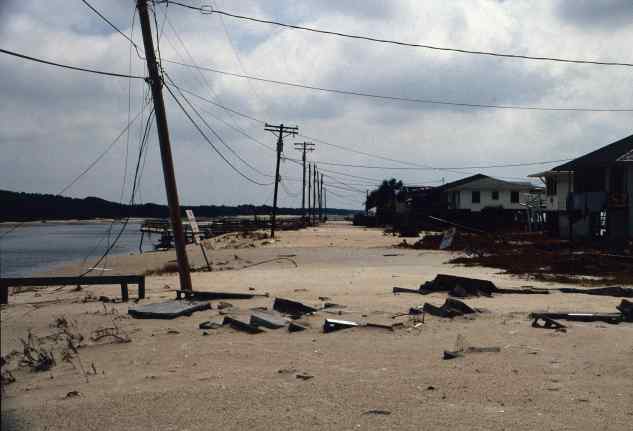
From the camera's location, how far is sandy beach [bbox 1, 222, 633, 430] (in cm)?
621

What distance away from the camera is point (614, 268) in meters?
21.8

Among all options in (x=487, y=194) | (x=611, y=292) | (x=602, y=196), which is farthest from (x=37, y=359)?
(x=487, y=194)

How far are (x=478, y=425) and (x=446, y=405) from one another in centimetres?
57

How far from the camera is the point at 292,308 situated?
1185 cm

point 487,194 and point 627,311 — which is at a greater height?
point 487,194

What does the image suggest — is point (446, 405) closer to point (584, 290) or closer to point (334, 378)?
point (334, 378)

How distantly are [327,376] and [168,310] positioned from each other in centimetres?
459

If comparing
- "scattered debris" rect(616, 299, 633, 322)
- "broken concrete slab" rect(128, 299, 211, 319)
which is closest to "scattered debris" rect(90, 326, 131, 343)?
"broken concrete slab" rect(128, 299, 211, 319)

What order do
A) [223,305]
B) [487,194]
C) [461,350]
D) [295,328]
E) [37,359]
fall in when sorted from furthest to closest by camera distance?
[487,194]
[223,305]
[295,328]
[461,350]
[37,359]

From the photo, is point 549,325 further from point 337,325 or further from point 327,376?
point 327,376

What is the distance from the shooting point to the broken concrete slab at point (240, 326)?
32.9 feet

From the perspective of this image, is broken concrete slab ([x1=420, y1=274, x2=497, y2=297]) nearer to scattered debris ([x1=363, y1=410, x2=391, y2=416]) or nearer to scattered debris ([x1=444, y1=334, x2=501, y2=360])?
scattered debris ([x1=444, y1=334, x2=501, y2=360])

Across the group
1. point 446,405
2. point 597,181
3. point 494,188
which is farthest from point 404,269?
point 494,188

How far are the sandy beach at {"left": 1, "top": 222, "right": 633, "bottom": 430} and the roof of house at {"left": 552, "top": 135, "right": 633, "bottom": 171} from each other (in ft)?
90.4
